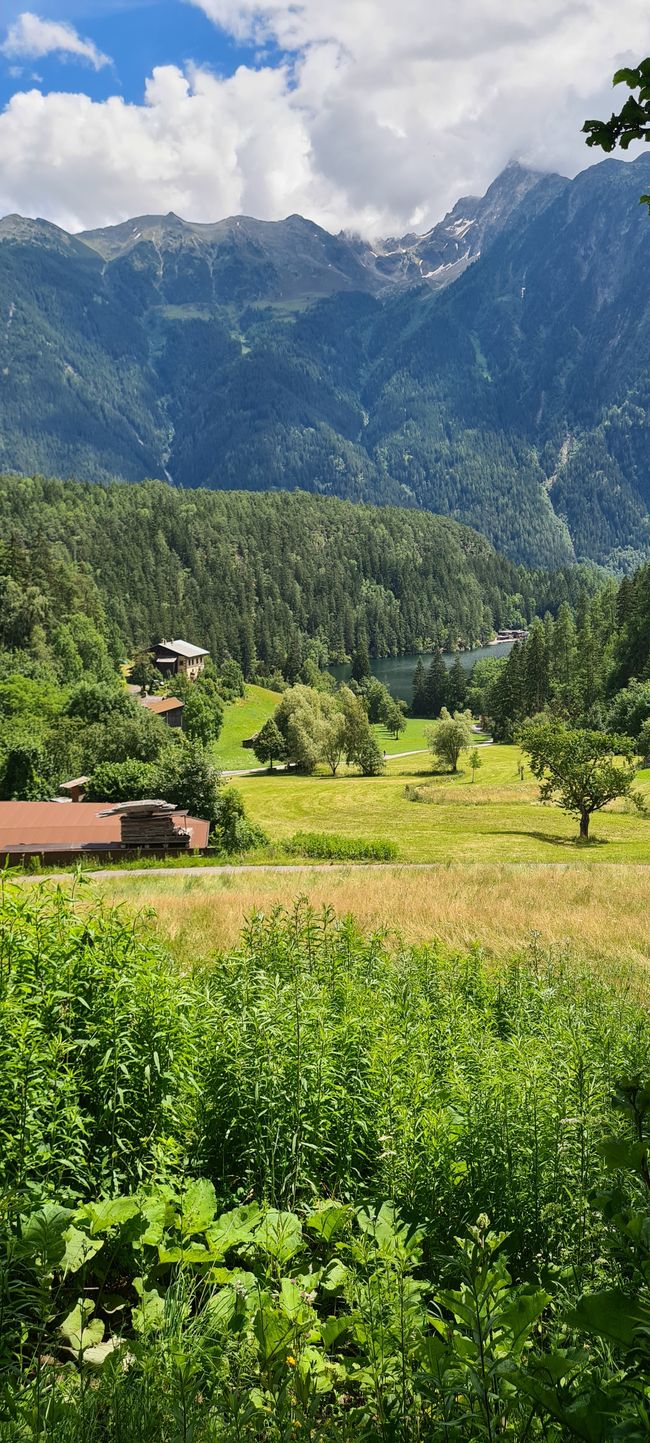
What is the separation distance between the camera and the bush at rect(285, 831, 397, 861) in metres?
37.1

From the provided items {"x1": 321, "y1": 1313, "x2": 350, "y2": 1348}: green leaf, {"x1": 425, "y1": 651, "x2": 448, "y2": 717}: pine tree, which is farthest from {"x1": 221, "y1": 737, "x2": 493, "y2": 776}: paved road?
{"x1": 321, "y1": 1313, "x2": 350, "y2": 1348}: green leaf

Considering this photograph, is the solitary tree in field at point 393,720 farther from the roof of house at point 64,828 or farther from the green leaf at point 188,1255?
the green leaf at point 188,1255

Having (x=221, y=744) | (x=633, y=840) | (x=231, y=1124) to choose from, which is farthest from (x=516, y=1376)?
(x=221, y=744)

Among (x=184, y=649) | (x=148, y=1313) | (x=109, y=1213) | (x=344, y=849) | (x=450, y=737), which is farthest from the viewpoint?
(x=184, y=649)

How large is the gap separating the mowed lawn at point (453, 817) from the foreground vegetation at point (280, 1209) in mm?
30796

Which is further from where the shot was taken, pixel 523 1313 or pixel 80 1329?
pixel 80 1329

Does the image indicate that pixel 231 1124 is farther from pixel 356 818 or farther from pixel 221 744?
pixel 221 744

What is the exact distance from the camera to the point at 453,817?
56031mm

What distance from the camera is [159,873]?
30797mm

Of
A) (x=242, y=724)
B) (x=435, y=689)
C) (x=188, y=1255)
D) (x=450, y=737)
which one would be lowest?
(x=188, y=1255)

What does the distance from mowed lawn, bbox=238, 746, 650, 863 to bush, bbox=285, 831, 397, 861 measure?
100 centimetres

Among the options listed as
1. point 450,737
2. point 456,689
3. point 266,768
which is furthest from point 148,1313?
point 456,689

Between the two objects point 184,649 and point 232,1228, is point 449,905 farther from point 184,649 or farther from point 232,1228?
point 184,649

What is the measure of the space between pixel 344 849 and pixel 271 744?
5514cm
